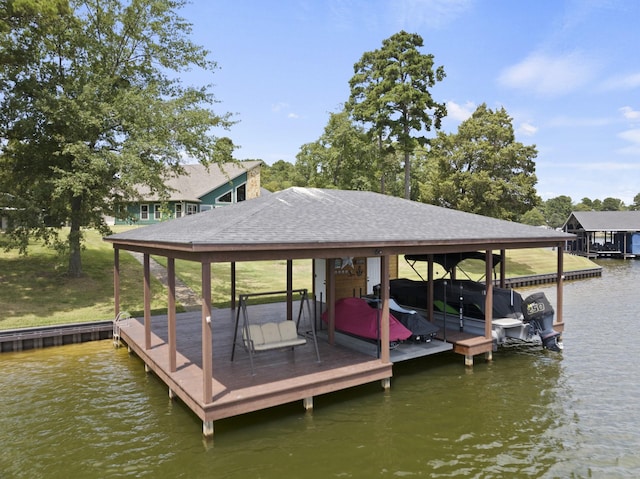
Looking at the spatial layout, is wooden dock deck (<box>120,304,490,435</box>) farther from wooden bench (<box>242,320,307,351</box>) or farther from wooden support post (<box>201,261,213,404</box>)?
wooden bench (<box>242,320,307,351</box>)

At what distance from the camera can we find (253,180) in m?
42.6

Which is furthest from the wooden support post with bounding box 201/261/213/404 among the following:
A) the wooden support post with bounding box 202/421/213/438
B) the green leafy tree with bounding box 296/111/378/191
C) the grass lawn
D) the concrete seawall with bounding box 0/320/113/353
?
the green leafy tree with bounding box 296/111/378/191

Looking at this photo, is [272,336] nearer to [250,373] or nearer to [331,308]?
[250,373]

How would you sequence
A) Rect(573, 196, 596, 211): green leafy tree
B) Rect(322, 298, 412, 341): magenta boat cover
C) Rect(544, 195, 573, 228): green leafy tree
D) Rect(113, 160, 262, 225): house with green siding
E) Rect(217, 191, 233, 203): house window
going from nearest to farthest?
Rect(322, 298, 412, 341): magenta boat cover < Rect(113, 160, 262, 225): house with green siding < Rect(217, 191, 233, 203): house window < Rect(573, 196, 596, 211): green leafy tree < Rect(544, 195, 573, 228): green leafy tree

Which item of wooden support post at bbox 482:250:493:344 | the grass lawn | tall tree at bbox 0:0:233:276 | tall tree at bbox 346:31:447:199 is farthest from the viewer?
tall tree at bbox 346:31:447:199

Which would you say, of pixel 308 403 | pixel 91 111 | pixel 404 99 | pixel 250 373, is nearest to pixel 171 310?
pixel 250 373

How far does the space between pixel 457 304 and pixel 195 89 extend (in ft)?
50.8

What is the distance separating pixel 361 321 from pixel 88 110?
46.1 feet

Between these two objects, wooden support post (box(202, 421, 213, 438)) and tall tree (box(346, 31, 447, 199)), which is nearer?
wooden support post (box(202, 421, 213, 438))

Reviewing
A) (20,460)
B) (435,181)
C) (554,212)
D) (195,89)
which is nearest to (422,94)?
(435,181)

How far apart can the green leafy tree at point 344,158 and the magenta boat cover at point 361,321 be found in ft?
80.0

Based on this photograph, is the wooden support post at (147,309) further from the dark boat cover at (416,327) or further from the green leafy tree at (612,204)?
the green leafy tree at (612,204)

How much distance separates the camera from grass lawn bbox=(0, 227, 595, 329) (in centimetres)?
1449

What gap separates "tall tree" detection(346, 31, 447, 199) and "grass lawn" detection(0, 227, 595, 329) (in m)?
12.1
